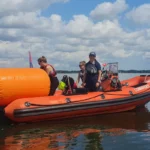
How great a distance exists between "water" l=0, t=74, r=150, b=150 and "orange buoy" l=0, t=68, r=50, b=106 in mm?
761

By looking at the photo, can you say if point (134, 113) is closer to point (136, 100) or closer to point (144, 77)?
point (136, 100)

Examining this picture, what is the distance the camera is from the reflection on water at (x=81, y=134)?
5.67m

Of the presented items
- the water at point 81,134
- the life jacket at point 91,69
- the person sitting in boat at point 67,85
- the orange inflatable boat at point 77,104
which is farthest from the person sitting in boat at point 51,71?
the life jacket at point 91,69

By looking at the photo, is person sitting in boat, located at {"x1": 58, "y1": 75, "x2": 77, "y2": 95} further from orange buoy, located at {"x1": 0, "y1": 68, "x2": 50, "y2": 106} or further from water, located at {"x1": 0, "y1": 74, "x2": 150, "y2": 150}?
water, located at {"x1": 0, "y1": 74, "x2": 150, "y2": 150}

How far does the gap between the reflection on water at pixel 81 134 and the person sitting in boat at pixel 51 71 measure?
1.03m

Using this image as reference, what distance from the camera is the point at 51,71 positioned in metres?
8.27

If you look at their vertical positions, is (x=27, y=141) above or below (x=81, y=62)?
below

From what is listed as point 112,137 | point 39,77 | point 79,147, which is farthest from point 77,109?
point 79,147

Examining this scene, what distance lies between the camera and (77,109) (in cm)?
806

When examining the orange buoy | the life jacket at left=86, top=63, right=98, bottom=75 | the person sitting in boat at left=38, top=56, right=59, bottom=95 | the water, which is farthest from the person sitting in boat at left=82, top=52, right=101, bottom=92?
the orange buoy

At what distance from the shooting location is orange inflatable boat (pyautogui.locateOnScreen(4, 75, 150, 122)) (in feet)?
24.0

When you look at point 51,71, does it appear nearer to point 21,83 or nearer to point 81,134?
point 21,83

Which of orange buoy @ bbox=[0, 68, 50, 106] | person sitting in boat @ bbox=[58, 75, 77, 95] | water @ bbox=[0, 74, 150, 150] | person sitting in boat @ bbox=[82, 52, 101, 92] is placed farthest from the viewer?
person sitting in boat @ bbox=[82, 52, 101, 92]

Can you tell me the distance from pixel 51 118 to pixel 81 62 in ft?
8.07
